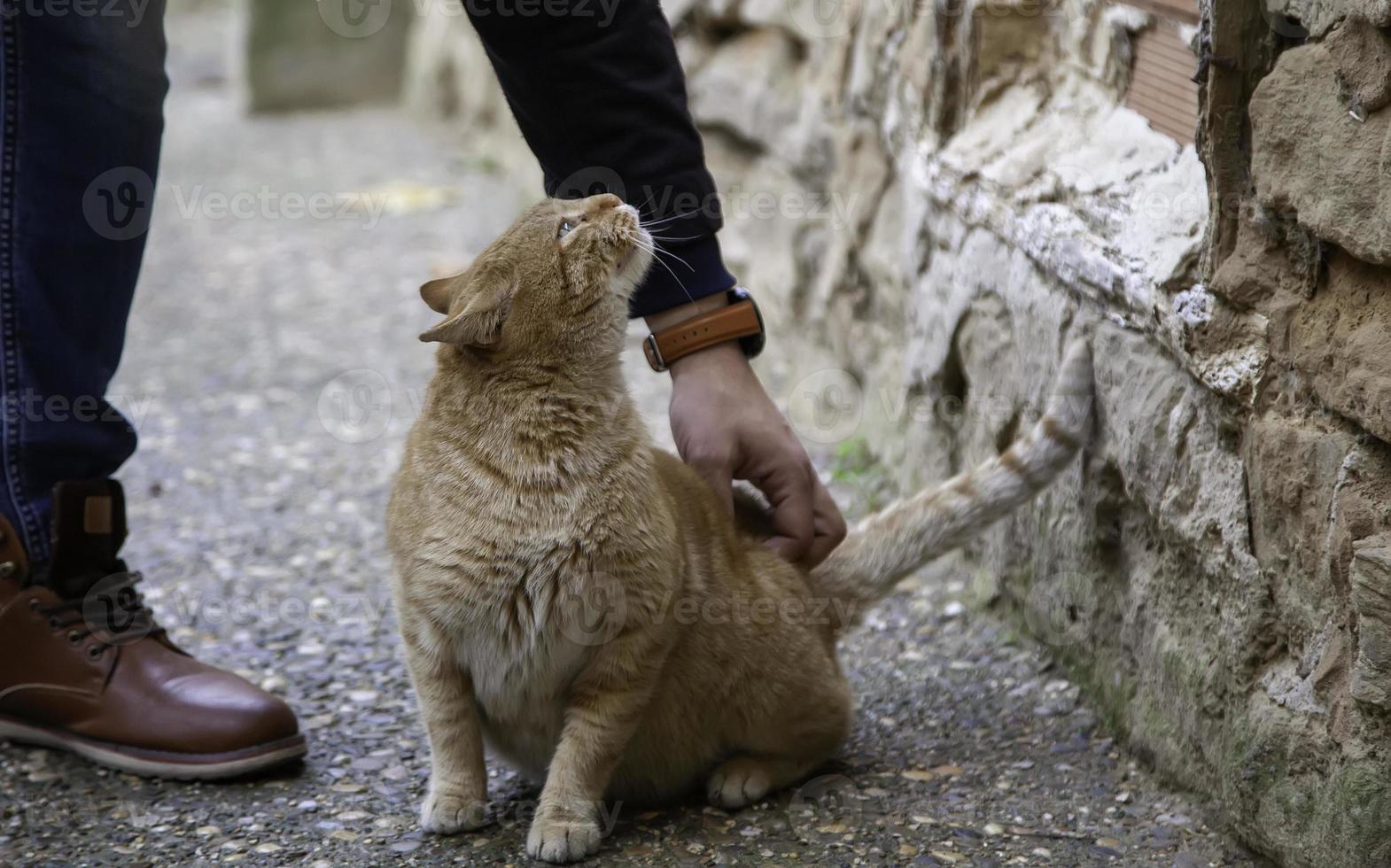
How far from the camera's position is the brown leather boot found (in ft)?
7.77

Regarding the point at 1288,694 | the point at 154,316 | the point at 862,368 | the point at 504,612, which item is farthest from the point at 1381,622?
the point at 154,316

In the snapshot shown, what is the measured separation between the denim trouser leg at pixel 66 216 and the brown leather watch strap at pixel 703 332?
0.96m

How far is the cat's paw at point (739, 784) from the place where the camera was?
228 cm

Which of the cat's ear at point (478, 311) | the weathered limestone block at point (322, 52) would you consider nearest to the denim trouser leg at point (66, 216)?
the cat's ear at point (478, 311)

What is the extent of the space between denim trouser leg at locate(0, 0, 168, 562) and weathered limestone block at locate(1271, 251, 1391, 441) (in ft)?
6.35

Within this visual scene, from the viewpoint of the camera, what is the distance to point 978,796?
230cm

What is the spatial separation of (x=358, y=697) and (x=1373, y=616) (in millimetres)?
1930

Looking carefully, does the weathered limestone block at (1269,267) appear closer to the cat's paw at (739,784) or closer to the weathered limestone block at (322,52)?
the cat's paw at (739,784)

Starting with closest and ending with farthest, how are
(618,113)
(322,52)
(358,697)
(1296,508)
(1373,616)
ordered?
(1373,616) → (1296,508) → (618,113) → (358,697) → (322,52)

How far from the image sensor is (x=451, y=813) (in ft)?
7.07

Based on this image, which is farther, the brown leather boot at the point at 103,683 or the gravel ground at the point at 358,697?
the brown leather boot at the point at 103,683

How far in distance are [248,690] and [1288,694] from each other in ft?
5.64

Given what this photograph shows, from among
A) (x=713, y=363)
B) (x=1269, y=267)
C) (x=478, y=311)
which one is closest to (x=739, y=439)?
(x=713, y=363)

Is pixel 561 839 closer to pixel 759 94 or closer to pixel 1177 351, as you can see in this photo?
pixel 1177 351
